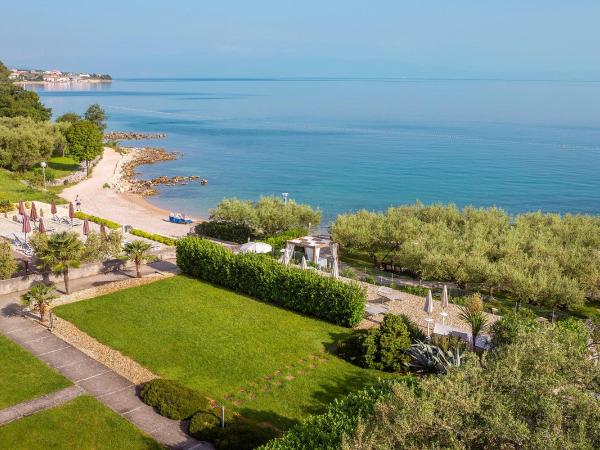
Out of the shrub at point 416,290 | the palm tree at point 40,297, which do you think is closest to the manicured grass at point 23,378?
the palm tree at point 40,297

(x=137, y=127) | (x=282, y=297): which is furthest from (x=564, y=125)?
(x=282, y=297)

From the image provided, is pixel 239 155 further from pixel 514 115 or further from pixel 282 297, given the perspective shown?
pixel 514 115

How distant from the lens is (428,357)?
19.4 m

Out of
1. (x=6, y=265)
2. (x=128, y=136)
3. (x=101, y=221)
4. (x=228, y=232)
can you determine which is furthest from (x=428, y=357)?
(x=128, y=136)

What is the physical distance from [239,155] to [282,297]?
260 ft

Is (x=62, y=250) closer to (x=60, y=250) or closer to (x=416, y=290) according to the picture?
(x=60, y=250)

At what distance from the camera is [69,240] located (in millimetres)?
24750

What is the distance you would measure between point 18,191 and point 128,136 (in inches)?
2623

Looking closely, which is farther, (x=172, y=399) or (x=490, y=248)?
(x=490, y=248)

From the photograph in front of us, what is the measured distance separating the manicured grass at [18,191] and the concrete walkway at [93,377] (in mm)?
27587

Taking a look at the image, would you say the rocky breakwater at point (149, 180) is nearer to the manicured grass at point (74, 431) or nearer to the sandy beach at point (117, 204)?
the sandy beach at point (117, 204)

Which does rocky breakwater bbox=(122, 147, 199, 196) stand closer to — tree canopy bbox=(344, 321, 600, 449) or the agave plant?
the agave plant

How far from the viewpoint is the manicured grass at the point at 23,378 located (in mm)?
17219

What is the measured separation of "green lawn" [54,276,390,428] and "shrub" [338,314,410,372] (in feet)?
1.64
